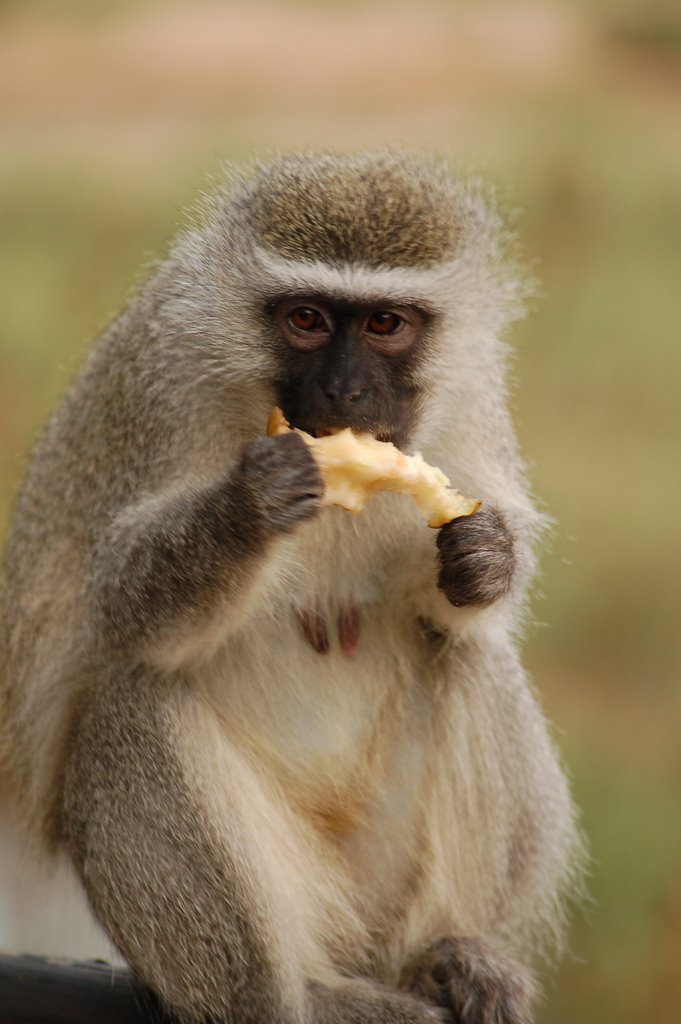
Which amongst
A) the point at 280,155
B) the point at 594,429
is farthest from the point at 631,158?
the point at 280,155

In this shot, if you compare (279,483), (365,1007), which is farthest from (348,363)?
(365,1007)

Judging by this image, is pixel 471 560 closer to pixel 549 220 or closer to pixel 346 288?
pixel 346 288

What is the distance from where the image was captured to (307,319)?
3.08 meters

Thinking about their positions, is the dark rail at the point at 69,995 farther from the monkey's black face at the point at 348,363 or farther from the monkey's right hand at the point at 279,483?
the monkey's black face at the point at 348,363

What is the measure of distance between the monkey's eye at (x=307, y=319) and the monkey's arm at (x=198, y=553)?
289 mm

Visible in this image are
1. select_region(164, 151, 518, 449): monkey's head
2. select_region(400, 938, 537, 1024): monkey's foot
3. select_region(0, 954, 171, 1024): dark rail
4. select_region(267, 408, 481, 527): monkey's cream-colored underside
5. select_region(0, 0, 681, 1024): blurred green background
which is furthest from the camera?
select_region(0, 0, 681, 1024): blurred green background

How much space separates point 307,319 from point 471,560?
0.60 metres

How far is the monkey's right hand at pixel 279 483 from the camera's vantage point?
9.47ft

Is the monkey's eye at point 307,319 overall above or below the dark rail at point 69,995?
above

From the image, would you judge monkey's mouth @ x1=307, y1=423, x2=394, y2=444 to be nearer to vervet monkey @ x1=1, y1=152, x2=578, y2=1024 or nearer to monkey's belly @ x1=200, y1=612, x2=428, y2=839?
vervet monkey @ x1=1, y1=152, x2=578, y2=1024

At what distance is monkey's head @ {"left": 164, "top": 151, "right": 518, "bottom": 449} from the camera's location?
3.00 m

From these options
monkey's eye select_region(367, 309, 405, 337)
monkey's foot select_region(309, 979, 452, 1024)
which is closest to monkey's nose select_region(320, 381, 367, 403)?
monkey's eye select_region(367, 309, 405, 337)

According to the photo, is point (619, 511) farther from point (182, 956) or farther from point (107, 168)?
point (182, 956)

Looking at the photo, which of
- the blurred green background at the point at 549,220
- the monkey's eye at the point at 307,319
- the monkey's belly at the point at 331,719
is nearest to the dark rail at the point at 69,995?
Result: the monkey's belly at the point at 331,719
